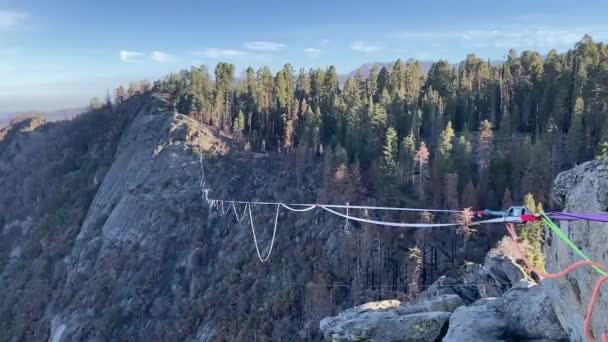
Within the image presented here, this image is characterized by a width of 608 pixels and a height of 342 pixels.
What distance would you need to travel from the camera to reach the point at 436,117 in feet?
221

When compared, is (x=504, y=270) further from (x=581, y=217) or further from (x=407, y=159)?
(x=407, y=159)

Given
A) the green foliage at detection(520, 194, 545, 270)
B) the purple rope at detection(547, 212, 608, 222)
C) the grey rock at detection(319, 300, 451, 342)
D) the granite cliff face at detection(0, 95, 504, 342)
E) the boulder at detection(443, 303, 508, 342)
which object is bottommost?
the granite cliff face at detection(0, 95, 504, 342)

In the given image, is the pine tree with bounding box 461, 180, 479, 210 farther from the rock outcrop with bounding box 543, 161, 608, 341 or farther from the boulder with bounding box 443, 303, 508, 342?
the rock outcrop with bounding box 543, 161, 608, 341

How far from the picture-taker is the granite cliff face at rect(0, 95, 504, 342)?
1790 inches

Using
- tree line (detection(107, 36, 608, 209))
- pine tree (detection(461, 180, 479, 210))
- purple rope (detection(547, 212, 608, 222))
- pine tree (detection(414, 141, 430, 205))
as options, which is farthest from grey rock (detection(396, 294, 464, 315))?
pine tree (detection(414, 141, 430, 205))

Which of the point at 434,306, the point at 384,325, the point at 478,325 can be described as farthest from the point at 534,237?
the point at 478,325

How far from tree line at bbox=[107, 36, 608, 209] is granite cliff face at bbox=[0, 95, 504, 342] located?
184 inches

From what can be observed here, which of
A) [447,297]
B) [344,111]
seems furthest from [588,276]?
[344,111]

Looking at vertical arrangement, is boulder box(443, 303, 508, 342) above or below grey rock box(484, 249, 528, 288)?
above

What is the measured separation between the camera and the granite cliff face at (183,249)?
45.5m

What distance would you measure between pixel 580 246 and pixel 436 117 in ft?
196

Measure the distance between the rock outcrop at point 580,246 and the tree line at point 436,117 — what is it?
33450mm

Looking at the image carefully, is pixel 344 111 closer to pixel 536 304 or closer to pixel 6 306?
pixel 6 306

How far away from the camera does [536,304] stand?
41.9 ft
